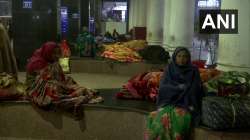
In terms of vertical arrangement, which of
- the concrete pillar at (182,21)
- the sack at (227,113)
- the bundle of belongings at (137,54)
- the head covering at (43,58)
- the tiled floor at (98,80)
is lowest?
the tiled floor at (98,80)

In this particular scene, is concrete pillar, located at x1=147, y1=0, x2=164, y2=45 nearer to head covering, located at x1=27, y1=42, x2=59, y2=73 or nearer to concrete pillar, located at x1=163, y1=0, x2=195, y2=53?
concrete pillar, located at x1=163, y1=0, x2=195, y2=53

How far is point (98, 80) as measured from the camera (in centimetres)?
1113

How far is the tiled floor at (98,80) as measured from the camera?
10.1m

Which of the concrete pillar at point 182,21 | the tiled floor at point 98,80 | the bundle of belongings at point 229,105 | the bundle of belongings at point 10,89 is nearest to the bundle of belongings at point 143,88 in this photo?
the bundle of belongings at point 10,89

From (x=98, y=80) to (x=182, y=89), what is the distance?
5732mm

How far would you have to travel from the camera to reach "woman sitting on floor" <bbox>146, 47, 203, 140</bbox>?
5355 mm

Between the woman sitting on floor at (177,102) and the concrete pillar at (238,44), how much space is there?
2.28m

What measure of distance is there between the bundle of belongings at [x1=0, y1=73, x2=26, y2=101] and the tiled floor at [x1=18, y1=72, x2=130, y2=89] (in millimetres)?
3103

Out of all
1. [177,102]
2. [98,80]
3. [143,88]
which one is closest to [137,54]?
[98,80]

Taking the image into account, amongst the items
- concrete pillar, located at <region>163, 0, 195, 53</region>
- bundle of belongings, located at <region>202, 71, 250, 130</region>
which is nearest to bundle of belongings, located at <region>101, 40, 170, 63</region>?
concrete pillar, located at <region>163, 0, 195, 53</region>

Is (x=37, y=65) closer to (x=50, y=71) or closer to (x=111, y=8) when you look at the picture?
(x=50, y=71)

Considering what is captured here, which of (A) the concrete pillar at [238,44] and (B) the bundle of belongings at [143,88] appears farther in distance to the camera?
(A) the concrete pillar at [238,44]

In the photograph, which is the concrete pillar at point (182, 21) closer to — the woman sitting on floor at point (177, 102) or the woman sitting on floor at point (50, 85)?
the woman sitting on floor at point (50, 85)

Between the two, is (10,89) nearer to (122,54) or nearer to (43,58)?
(43,58)
